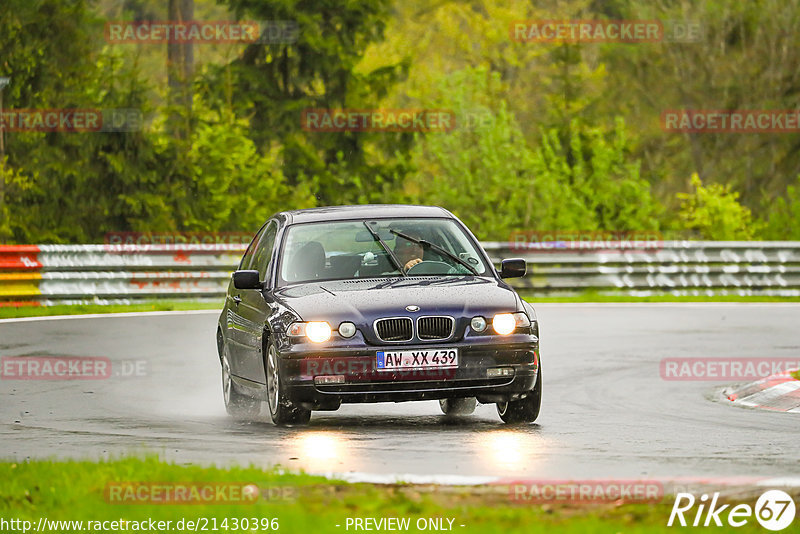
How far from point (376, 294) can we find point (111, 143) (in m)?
23.1

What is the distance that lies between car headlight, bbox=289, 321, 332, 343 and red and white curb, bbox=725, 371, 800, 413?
381 centimetres

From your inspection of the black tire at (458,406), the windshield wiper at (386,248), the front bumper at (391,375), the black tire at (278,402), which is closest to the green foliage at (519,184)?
the black tire at (458,406)

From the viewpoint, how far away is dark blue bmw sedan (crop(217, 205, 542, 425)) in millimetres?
11344

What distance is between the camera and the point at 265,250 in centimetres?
1355

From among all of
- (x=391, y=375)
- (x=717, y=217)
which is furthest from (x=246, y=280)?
(x=717, y=217)

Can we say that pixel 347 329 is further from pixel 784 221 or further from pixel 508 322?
pixel 784 221

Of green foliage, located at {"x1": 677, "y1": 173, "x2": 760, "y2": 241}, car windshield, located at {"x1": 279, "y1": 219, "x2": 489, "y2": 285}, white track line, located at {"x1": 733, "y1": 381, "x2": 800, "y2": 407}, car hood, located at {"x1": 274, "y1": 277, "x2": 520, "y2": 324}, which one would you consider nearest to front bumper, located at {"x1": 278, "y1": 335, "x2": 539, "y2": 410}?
car hood, located at {"x1": 274, "y1": 277, "x2": 520, "y2": 324}

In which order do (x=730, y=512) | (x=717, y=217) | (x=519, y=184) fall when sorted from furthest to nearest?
(x=717, y=217)
(x=519, y=184)
(x=730, y=512)

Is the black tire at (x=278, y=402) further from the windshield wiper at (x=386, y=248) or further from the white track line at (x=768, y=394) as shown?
the white track line at (x=768, y=394)

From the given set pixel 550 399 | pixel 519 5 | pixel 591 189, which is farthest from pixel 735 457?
pixel 519 5

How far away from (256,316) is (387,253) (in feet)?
3.47

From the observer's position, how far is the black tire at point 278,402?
38.0 feet

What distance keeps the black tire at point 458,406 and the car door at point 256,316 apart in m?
1.52

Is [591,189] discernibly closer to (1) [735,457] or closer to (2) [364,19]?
(2) [364,19]
